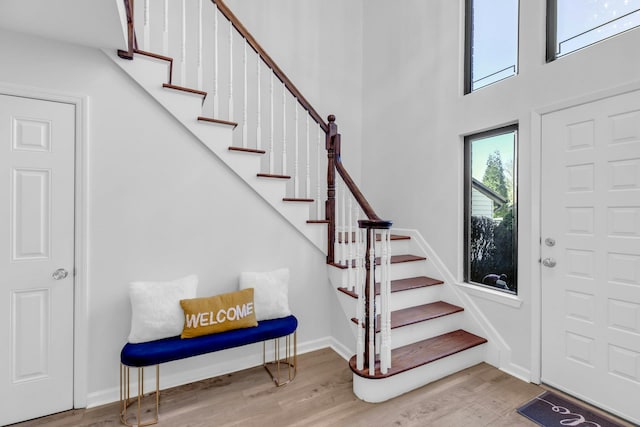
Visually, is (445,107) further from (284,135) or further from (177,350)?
(177,350)

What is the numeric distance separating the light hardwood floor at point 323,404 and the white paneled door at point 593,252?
0.40m

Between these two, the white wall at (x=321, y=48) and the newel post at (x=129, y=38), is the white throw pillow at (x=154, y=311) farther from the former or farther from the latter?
the white wall at (x=321, y=48)

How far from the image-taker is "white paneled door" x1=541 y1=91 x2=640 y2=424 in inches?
73.8

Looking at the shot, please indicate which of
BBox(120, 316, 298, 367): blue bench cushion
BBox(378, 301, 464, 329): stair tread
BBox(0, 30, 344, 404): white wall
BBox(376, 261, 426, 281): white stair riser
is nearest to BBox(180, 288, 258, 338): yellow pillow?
BBox(120, 316, 298, 367): blue bench cushion

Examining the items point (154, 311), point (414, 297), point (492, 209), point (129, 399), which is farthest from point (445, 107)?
point (129, 399)

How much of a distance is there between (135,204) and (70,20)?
3.72ft

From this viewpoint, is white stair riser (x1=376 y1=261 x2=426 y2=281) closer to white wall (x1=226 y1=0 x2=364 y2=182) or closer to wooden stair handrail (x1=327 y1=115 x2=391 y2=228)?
wooden stair handrail (x1=327 y1=115 x2=391 y2=228)

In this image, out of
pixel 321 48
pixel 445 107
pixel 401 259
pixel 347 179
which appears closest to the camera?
pixel 347 179

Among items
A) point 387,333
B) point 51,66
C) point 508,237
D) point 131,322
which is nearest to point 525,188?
point 508,237

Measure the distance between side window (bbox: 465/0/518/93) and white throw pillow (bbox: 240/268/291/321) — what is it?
2536mm

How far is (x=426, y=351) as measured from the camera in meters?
2.39

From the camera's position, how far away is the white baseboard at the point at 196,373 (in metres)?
2.09

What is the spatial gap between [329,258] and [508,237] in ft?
5.14

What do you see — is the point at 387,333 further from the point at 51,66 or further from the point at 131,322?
the point at 51,66
